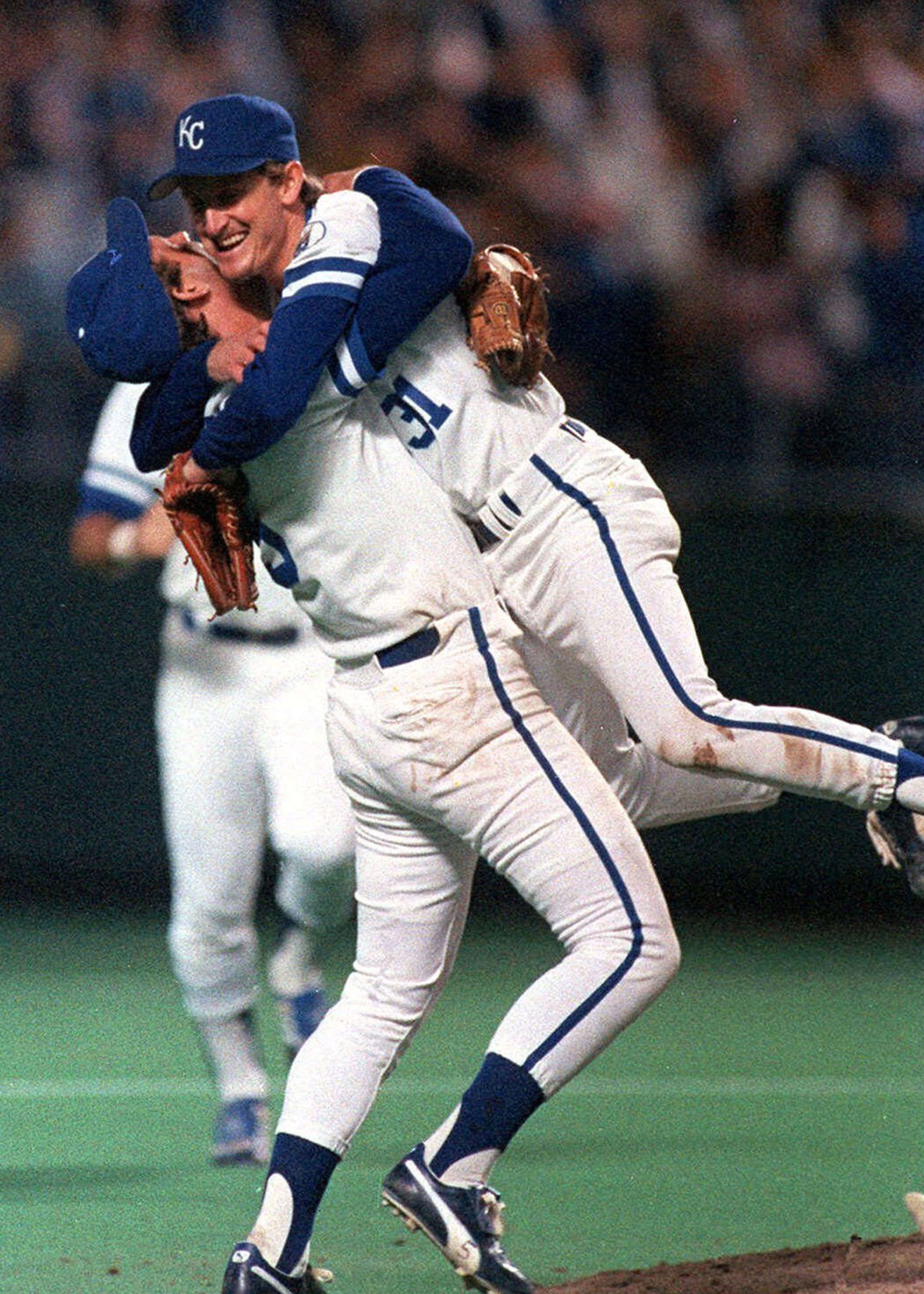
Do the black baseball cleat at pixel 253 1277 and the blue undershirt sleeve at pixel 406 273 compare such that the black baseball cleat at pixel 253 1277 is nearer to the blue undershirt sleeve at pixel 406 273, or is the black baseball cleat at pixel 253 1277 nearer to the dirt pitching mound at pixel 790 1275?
the dirt pitching mound at pixel 790 1275

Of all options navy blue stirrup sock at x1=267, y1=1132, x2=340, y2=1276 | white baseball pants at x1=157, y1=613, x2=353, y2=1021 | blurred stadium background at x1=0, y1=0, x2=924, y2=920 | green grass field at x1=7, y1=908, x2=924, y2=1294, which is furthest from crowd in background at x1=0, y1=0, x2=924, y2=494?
navy blue stirrup sock at x1=267, y1=1132, x2=340, y2=1276

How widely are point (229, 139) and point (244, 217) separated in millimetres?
128

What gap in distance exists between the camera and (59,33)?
29.6 feet

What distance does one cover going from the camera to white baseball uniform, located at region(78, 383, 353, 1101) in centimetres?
498

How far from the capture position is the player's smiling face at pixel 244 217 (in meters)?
3.33

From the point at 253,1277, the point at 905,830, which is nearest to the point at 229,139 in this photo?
the point at 905,830

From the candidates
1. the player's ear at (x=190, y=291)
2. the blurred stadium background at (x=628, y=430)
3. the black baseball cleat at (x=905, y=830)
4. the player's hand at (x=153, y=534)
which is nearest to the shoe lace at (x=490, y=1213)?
the black baseball cleat at (x=905, y=830)

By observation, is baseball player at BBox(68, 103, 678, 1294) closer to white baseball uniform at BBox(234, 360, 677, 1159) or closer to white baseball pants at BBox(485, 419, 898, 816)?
white baseball uniform at BBox(234, 360, 677, 1159)

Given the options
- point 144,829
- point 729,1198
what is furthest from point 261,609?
point 144,829

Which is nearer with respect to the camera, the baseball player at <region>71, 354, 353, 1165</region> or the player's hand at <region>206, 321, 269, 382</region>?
the player's hand at <region>206, 321, 269, 382</region>

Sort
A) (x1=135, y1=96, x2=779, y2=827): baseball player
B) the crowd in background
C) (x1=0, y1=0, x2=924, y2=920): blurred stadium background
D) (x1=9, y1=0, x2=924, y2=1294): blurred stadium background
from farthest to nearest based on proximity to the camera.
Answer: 1. the crowd in background
2. (x1=0, y1=0, x2=924, y2=920): blurred stadium background
3. (x1=9, y1=0, x2=924, y2=1294): blurred stadium background
4. (x1=135, y1=96, x2=779, y2=827): baseball player

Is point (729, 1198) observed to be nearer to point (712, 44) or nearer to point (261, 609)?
point (261, 609)

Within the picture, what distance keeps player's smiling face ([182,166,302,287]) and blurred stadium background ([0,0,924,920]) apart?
14.4 feet

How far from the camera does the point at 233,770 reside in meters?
5.12
